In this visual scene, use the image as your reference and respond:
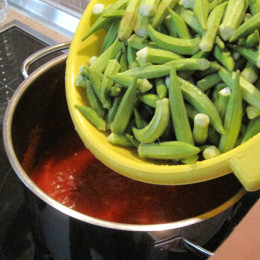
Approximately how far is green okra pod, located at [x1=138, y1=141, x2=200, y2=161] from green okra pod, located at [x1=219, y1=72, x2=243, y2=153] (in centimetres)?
6

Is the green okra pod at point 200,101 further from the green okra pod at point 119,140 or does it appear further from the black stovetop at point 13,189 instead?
the black stovetop at point 13,189

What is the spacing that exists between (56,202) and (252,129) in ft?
1.34

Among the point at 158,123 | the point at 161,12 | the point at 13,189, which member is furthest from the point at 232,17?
the point at 13,189

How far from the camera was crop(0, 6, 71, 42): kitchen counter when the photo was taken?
Result: 1.44 m

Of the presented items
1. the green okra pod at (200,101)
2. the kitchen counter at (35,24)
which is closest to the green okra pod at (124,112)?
the green okra pod at (200,101)

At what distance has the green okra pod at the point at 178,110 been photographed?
0.75 metres

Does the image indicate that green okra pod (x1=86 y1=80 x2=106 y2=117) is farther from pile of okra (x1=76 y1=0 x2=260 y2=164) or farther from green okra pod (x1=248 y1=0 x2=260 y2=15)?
green okra pod (x1=248 y1=0 x2=260 y2=15)

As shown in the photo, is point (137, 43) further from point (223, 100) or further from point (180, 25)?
point (223, 100)

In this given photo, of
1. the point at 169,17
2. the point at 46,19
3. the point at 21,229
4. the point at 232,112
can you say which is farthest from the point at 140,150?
the point at 46,19

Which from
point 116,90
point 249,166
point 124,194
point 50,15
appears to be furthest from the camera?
point 50,15

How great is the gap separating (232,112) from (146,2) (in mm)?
304

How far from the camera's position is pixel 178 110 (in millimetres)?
750

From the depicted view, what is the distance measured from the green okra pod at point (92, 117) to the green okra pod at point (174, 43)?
21 cm

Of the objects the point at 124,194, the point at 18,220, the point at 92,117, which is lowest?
the point at 18,220
